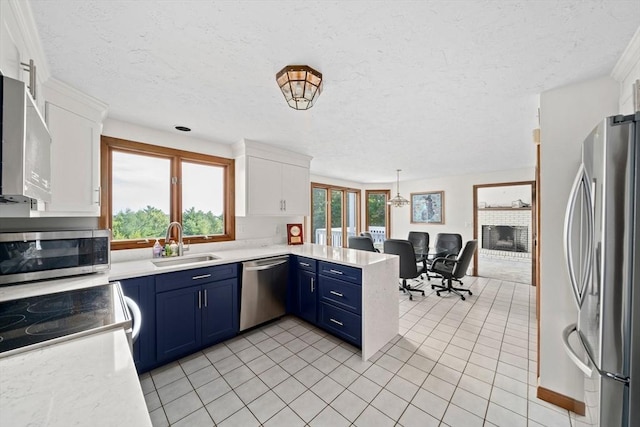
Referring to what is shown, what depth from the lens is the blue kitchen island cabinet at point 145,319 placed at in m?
1.97

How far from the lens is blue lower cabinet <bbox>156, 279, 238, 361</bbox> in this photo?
2125mm

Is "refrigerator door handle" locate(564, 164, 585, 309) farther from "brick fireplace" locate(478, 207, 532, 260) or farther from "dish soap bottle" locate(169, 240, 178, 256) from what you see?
"brick fireplace" locate(478, 207, 532, 260)

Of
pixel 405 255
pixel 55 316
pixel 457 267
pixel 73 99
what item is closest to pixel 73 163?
pixel 73 99

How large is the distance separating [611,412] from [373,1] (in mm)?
2000

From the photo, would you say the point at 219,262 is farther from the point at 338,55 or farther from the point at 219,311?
the point at 338,55

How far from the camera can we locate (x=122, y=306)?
51.9 inches

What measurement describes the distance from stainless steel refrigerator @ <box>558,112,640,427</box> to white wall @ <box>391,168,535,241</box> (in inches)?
183

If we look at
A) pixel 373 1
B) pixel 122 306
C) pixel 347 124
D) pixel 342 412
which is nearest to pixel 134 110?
pixel 122 306

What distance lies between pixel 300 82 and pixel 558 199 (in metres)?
1.95

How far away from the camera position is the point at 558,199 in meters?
1.71

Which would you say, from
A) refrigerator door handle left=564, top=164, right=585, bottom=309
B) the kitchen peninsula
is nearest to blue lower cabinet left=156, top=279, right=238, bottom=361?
the kitchen peninsula

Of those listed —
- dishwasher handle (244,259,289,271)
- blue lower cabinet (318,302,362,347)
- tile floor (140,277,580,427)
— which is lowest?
tile floor (140,277,580,427)

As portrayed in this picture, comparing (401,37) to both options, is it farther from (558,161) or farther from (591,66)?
(558,161)

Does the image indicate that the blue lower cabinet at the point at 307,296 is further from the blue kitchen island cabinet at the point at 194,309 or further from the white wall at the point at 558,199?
the white wall at the point at 558,199
